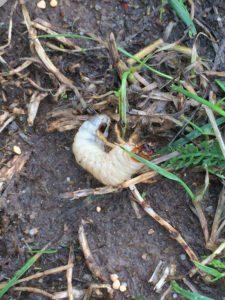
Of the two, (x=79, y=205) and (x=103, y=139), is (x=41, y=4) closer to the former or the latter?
(x=103, y=139)

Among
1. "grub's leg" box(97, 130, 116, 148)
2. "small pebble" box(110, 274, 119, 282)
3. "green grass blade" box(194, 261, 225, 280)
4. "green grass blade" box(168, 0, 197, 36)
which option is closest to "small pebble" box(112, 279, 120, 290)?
"small pebble" box(110, 274, 119, 282)

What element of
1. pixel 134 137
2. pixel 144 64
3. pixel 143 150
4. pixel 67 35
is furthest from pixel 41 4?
pixel 143 150

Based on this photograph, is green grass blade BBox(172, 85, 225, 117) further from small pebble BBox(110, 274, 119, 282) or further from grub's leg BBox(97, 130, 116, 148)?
small pebble BBox(110, 274, 119, 282)

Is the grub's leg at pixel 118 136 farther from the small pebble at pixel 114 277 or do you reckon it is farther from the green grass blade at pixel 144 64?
the small pebble at pixel 114 277

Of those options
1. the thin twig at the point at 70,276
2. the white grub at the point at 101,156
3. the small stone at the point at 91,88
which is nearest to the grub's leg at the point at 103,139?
the white grub at the point at 101,156

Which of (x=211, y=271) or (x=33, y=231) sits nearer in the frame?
(x=211, y=271)

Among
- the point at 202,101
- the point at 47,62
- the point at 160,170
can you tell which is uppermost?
the point at 47,62

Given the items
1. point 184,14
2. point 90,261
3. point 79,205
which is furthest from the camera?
point 184,14
